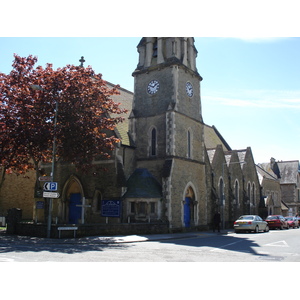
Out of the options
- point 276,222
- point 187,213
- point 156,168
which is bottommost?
point 276,222

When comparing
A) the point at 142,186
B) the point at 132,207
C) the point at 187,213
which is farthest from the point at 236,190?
the point at 132,207

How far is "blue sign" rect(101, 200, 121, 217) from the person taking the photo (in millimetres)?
23906

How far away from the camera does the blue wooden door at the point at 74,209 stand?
90.7 ft

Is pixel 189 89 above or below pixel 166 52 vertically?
below

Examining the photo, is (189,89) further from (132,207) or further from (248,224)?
(248,224)

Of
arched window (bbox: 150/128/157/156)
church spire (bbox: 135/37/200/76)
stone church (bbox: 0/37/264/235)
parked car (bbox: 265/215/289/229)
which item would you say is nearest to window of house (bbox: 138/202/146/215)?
stone church (bbox: 0/37/264/235)

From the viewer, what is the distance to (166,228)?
24312 millimetres

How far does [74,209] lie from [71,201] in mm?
708

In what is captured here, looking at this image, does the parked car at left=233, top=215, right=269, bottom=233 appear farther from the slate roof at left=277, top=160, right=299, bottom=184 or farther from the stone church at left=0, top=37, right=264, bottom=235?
the slate roof at left=277, top=160, right=299, bottom=184

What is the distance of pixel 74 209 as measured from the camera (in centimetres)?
2805

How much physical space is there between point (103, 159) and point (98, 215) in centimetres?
407

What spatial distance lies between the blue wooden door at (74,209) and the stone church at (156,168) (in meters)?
0.08

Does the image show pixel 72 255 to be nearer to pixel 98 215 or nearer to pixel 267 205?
pixel 98 215

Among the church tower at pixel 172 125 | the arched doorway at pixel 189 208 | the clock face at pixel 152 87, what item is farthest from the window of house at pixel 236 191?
the clock face at pixel 152 87
